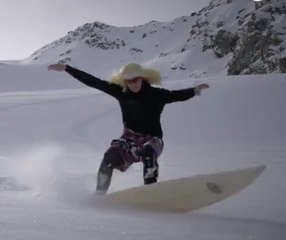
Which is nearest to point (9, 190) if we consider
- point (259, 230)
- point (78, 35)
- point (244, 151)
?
point (259, 230)

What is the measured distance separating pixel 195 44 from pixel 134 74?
101 metres

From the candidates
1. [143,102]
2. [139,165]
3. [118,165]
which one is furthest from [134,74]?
[139,165]

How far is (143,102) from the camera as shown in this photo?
4.42 metres

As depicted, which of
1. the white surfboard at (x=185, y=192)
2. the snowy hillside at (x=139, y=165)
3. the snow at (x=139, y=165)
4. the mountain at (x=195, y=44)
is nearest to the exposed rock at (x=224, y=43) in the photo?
the mountain at (x=195, y=44)

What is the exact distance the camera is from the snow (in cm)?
272

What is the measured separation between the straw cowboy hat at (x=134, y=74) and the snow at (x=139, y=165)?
44.5 inches

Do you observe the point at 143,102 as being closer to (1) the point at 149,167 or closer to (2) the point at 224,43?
(1) the point at 149,167

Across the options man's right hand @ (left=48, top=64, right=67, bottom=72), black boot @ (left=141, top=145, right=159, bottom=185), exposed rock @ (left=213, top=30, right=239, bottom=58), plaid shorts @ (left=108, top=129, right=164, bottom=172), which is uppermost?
exposed rock @ (left=213, top=30, right=239, bottom=58)

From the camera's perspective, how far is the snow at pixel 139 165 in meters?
2.72

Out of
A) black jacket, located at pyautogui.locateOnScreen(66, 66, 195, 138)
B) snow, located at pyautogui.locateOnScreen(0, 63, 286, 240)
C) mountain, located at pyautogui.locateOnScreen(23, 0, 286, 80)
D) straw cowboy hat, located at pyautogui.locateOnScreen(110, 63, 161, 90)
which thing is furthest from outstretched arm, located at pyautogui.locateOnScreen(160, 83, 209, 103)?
mountain, located at pyautogui.locateOnScreen(23, 0, 286, 80)

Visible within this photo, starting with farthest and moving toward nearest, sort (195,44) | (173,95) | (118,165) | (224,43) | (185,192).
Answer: (195,44), (224,43), (173,95), (118,165), (185,192)

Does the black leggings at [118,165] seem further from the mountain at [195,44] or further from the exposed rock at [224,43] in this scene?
the exposed rock at [224,43]

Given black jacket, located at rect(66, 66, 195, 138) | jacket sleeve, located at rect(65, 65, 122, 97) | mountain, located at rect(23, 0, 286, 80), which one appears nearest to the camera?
black jacket, located at rect(66, 66, 195, 138)

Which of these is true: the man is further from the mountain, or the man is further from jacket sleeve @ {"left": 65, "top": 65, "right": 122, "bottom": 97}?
the mountain
